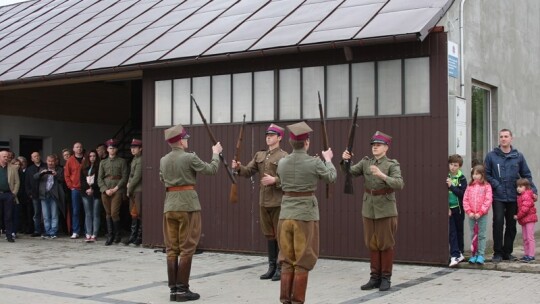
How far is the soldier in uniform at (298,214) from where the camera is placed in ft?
21.9

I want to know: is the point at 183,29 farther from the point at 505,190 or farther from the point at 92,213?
the point at 505,190

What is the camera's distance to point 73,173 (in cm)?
1384

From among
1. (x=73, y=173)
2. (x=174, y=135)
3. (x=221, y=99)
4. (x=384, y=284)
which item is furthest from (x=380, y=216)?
(x=73, y=173)

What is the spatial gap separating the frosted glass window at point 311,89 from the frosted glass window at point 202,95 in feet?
6.32

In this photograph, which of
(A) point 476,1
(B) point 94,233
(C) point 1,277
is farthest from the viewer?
(B) point 94,233

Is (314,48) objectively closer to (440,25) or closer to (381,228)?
(440,25)

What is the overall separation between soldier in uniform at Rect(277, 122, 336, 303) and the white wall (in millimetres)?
12511

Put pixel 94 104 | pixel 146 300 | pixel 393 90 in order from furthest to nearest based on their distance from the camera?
pixel 94 104
pixel 393 90
pixel 146 300

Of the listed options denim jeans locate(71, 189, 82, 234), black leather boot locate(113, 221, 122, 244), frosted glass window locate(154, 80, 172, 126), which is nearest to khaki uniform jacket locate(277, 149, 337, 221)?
frosted glass window locate(154, 80, 172, 126)

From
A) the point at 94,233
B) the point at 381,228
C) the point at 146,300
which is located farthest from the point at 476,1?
the point at 94,233

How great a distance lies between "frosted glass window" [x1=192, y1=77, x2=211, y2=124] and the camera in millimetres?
11867

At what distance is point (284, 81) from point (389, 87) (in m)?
1.81

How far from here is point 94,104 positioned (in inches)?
789

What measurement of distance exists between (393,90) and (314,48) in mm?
1316
